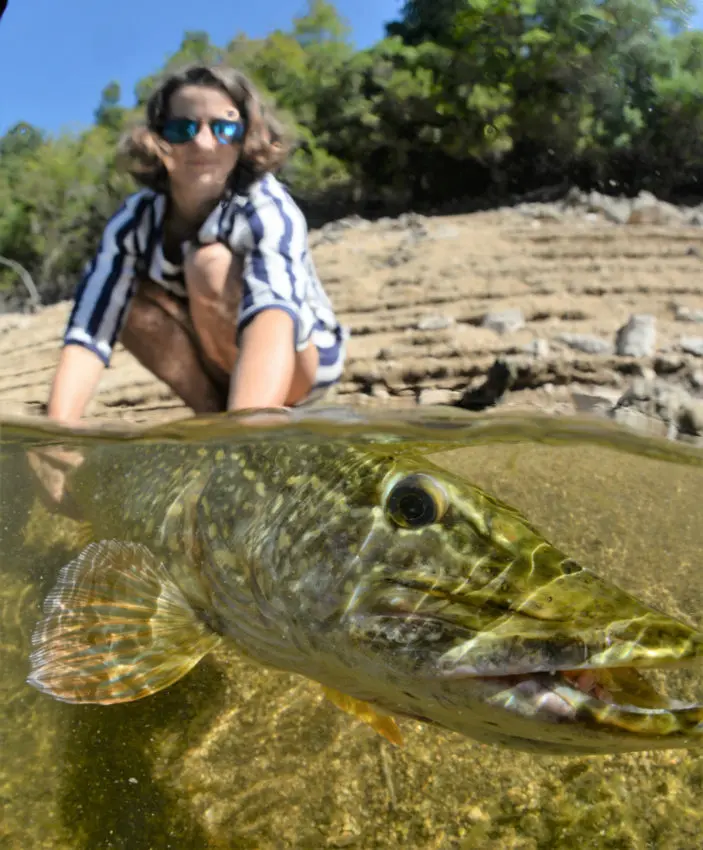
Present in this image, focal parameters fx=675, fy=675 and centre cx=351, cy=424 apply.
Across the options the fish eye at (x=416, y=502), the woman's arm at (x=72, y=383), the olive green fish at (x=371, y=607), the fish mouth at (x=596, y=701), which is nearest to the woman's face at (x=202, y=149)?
the woman's arm at (x=72, y=383)

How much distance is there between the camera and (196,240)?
4.35 metres

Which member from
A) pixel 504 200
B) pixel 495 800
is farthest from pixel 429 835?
pixel 504 200

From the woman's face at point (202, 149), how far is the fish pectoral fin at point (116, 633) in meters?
2.87

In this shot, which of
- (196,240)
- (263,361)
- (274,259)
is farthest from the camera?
(196,240)

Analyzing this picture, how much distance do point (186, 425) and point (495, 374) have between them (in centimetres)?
249

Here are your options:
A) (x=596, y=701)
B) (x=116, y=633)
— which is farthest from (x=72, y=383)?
(x=596, y=701)

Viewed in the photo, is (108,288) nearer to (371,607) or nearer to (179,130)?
(179,130)

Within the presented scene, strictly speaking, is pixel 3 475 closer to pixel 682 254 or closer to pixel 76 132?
pixel 76 132

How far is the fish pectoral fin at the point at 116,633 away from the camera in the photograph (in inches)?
87.0

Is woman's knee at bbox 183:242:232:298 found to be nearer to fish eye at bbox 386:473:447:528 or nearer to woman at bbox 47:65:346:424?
woman at bbox 47:65:346:424

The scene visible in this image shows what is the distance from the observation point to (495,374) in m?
5.20

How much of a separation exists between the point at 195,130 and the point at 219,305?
1159 mm

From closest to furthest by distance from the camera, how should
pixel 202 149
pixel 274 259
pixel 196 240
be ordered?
pixel 274 259 → pixel 196 240 → pixel 202 149

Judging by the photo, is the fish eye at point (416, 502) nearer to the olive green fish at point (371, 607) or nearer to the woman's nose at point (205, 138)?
the olive green fish at point (371, 607)
